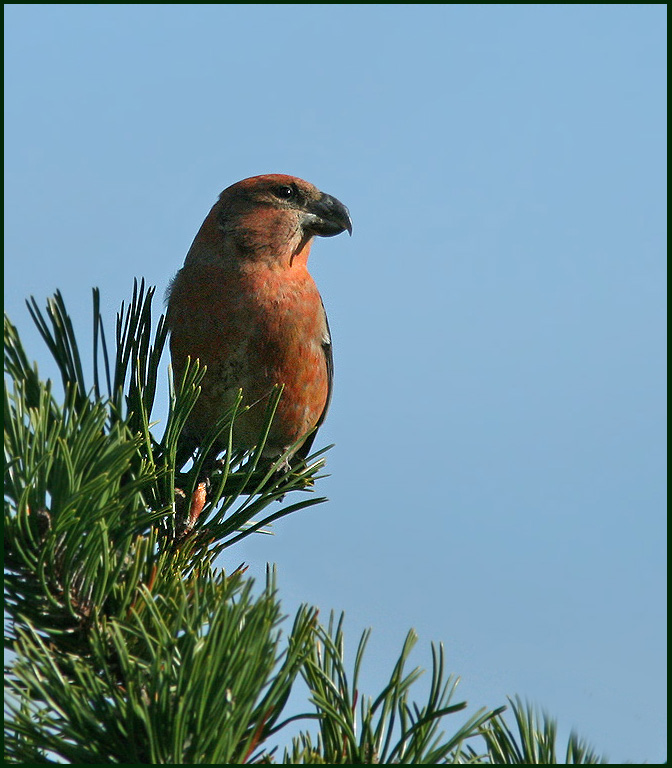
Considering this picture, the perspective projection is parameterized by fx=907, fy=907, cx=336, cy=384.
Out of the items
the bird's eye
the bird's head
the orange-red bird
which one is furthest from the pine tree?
the bird's eye

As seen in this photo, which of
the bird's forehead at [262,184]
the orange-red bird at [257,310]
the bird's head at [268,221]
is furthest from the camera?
the bird's forehead at [262,184]

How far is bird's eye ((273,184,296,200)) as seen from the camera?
418 cm

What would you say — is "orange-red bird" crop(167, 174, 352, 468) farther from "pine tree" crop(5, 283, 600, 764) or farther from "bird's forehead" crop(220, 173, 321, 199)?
"pine tree" crop(5, 283, 600, 764)

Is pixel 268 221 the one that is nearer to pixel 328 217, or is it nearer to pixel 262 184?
pixel 262 184

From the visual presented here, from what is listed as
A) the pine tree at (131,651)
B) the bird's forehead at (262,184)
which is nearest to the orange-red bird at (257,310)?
the bird's forehead at (262,184)

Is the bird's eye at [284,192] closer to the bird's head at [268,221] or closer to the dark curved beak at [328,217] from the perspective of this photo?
the bird's head at [268,221]

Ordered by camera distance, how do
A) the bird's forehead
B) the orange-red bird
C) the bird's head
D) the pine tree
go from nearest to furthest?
the pine tree → the orange-red bird → the bird's head → the bird's forehead

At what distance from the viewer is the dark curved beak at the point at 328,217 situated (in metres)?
4.20

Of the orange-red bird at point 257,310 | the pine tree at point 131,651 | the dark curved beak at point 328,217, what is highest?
the dark curved beak at point 328,217

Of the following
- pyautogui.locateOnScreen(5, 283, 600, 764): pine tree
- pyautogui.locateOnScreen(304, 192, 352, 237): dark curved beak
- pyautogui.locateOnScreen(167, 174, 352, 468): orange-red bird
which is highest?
pyautogui.locateOnScreen(304, 192, 352, 237): dark curved beak

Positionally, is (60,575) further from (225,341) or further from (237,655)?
(225,341)

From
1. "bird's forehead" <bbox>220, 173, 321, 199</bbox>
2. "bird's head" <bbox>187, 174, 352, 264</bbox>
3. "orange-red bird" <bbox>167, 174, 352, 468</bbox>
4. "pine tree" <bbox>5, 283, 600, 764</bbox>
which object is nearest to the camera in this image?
"pine tree" <bbox>5, 283, 600, 764</bbox>

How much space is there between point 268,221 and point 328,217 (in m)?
0.33

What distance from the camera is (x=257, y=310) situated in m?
3.54
